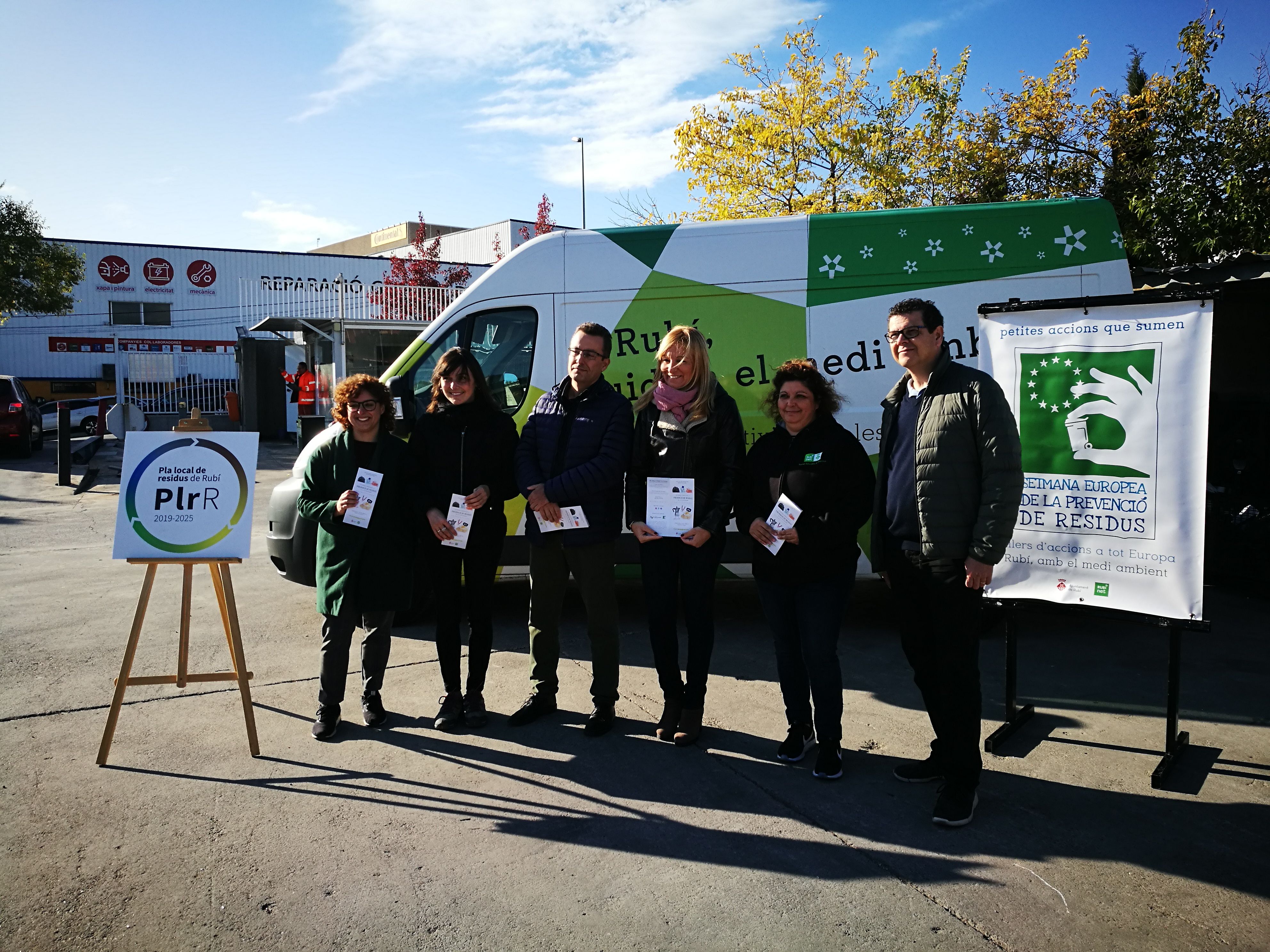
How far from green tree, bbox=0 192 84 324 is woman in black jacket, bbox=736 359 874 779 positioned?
28.1m

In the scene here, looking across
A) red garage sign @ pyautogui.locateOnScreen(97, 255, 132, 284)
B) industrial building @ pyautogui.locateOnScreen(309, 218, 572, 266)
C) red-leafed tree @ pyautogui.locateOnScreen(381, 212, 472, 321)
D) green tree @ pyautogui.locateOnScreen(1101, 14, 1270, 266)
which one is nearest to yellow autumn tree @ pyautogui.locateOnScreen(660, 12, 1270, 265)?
green tree @ pyautogui.locateOnScreen(1101, 14, 1270, 266)

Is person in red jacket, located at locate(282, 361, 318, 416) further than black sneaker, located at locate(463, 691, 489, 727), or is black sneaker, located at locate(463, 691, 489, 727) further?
person in red jacket, located at locate(282, 361, 318, 416)

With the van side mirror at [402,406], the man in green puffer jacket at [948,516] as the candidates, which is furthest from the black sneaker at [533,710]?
the van side mirror at [402,406]

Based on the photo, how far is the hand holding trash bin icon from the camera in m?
3.94

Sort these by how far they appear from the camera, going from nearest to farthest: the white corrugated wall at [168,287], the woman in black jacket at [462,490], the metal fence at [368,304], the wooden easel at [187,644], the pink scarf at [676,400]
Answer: the wooden easel at [187,644]
the pink scarf at [676,400]
the woman in black jacket at [462,490]
the metal fence at [368,304]
the white corrugated wall at [168,287]

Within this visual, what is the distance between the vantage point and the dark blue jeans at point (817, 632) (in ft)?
12.4

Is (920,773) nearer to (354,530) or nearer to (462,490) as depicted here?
(462,490)

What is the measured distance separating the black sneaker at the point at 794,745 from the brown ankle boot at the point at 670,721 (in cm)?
51

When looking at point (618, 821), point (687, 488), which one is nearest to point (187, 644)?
point (618, 821)

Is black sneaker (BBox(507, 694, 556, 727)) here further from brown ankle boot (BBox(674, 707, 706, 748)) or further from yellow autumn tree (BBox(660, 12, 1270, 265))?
yellow autumn tree (BBox(660, 12, 1270, 265))

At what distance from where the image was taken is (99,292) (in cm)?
3228

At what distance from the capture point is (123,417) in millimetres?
12477

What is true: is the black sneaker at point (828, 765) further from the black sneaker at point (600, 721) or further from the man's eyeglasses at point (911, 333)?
the man's eyeglasses at point (911, 333)

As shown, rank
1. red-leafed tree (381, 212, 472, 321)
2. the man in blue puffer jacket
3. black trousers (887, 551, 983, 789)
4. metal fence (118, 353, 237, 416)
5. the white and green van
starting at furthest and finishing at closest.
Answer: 1. red-leafed tree (381, 212, 472, 321)
2. metal fence (118, 353, 237, 416)
3. the white and green van
4. the man in blue puffer jacket
5. black trousers (887, 551, 983, 789)
